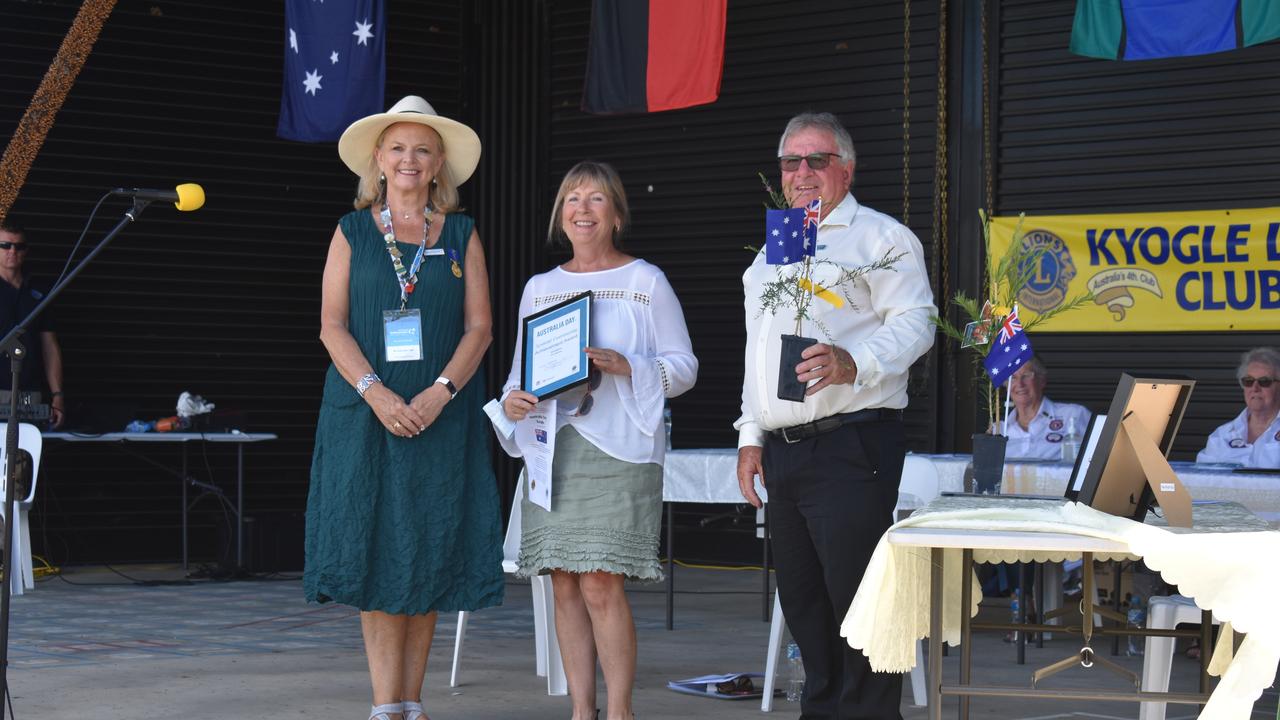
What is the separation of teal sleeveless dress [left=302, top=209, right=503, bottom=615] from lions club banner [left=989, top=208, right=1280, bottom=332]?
195 inches

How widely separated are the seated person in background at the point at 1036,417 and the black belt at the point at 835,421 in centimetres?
376

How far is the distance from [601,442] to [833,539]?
806 millimetres

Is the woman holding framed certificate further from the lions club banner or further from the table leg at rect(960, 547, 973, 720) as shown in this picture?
the lions club banner

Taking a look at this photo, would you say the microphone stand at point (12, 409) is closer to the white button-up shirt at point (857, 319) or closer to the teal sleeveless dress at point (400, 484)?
the teal sleeveless dress at point (400, 484)

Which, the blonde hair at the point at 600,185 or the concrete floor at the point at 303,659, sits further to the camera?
the concrete floor at the point at 303,659

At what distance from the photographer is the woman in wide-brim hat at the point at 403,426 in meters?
3.98

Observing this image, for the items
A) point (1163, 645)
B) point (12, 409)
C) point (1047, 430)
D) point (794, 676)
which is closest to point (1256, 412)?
point (1047, 430)

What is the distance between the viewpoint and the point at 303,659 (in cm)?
579

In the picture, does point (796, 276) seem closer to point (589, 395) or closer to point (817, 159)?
point (817, 159)

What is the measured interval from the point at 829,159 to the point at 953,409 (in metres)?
5.22

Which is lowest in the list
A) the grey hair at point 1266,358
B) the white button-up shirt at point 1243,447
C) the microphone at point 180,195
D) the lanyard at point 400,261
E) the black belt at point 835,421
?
the white button-up shirt at point 1243,447

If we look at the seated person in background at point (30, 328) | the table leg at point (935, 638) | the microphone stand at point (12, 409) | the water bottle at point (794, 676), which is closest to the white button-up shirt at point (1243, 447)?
the water bottle at point (794, 676)

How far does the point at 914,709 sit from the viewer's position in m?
4.88

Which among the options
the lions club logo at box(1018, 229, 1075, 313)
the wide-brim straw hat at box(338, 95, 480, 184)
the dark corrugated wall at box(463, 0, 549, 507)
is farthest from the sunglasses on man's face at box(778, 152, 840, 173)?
the dark corrugated wall at box(463, 0, 549, 507)
